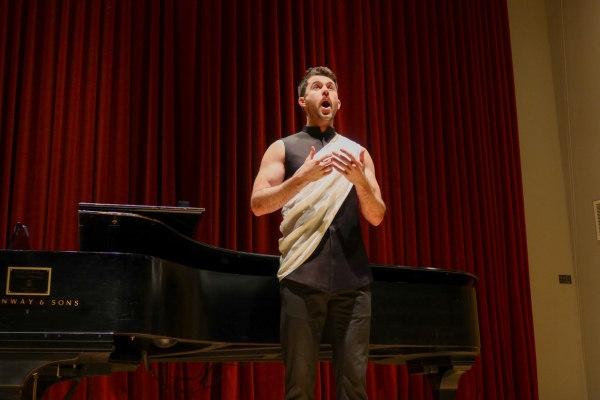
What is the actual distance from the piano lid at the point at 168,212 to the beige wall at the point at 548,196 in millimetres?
3280

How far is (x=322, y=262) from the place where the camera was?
1.90 meters

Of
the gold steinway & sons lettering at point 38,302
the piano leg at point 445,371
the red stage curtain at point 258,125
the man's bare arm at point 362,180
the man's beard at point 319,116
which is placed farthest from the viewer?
the red stage curtain at point 258,125

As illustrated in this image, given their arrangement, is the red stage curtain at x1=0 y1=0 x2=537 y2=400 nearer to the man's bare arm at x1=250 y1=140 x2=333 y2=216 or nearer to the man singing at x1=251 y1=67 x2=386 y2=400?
the man's bare arm at x1=250 y1=140 x2=333 y2=216

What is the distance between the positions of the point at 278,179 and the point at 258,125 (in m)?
1.88

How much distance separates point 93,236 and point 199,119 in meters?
1.87

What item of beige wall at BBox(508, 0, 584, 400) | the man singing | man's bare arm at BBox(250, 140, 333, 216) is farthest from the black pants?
beige wall at BBox(508, 0, 584, 400)

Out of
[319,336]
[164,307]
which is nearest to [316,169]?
[319,336]

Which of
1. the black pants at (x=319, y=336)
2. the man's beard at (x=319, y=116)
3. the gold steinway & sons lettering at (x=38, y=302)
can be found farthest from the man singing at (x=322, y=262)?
the gold steinway & sons lettering at (x=38, y=302)

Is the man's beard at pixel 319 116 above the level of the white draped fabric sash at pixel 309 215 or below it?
above

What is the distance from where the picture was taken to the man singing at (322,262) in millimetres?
1832

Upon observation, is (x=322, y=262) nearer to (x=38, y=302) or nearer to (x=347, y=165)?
(x=347, y=165)

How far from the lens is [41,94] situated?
141 inches

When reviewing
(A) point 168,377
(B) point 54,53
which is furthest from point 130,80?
(A) point 168,377

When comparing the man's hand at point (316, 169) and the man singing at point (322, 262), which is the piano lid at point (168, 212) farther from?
the man's hand at point (316, 169)
